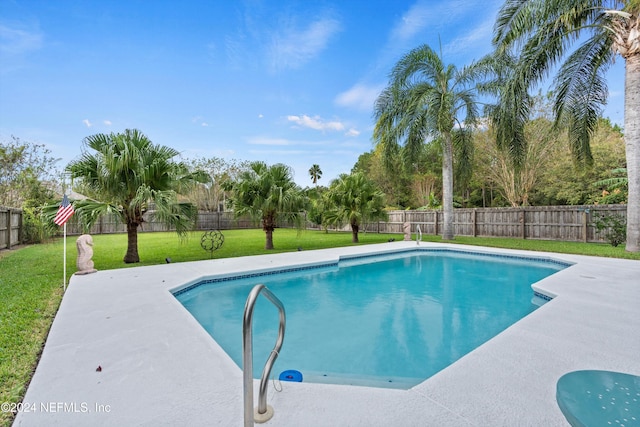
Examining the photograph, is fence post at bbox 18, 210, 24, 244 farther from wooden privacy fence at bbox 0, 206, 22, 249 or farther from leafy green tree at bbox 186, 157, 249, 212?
leafy green tree at bbox 186, 157, 249, 212

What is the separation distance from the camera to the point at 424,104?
525 inches

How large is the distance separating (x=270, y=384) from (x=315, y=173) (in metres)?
45.9

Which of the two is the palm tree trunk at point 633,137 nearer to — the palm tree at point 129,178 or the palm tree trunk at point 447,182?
the palm tree trunk at point 447,182

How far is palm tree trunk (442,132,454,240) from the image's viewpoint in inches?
560

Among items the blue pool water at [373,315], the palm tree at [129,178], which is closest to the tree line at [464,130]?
the palm tree at [129,178]

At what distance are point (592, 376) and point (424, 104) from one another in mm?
12635

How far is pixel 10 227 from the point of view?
11609 mm

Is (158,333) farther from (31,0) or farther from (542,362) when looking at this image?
(31,0)

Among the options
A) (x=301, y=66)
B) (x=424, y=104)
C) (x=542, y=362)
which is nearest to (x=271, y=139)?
(x=301, y=66)

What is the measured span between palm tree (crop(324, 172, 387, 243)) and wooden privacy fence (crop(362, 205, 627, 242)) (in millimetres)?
5192

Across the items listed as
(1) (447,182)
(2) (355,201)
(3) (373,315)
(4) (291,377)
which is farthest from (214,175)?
(4) (291,377)

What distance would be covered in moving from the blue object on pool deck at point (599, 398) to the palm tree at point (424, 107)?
12.1m

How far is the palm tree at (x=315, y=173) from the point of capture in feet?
155

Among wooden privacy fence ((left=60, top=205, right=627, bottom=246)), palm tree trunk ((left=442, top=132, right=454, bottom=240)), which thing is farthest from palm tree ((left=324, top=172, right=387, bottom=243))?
palm tree trunk ((left=442, top=132, right=454, bottom=240))
